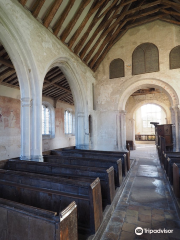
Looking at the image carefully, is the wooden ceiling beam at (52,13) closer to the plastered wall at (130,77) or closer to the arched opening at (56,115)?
the arched opening at (56,115)

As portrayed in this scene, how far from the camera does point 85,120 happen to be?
8.34m

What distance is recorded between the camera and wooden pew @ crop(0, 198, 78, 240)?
4.47 ft

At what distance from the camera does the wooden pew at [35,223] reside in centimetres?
136

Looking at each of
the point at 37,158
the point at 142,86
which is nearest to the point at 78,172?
the point at 37,158

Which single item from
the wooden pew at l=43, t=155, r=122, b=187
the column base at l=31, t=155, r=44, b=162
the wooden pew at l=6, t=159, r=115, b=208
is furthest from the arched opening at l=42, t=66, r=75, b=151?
the wooden pew at l=6, t=159, r=115, b=208

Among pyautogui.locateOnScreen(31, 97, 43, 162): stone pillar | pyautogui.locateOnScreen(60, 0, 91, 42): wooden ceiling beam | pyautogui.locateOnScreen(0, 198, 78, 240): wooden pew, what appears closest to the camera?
pyautogui.locateOnScreen(0, 198, 78, 240): wooden pew

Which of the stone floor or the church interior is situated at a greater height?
the church interior

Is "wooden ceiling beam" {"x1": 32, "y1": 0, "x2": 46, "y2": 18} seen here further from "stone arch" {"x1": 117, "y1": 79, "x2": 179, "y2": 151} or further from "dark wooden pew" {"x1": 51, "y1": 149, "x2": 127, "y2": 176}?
"stone arch" {"x1": 117, "y1": 79, "x2": 179, "y2": 151}

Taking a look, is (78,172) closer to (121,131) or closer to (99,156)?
(99,156)

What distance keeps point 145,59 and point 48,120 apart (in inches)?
303

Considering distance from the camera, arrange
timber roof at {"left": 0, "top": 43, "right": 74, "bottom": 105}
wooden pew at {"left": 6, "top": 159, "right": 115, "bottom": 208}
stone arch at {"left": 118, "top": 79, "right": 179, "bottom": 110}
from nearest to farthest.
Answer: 1. wooden pew at {"left": 6, "top": 159, "right": 115, "bottom": 208}
2. timber roof at {"left": 0, "top": 43, "right": 74, "bottom": 105}
3. stone arch at {"left": 118, "top": 79, "right": 179, "bottom": 110}

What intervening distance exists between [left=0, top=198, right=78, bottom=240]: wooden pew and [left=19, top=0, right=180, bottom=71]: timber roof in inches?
211

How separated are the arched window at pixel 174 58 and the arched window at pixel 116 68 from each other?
255cm

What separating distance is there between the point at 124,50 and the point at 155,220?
8691 mm
